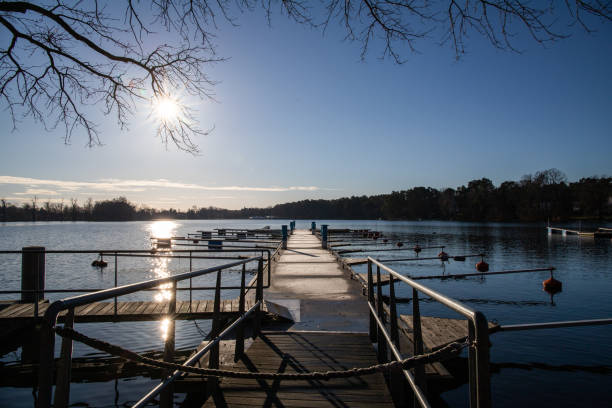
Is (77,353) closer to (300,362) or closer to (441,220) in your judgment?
(300,362)

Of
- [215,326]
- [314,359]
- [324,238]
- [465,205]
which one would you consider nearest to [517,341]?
[314,359]

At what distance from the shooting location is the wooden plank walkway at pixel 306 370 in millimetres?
3268

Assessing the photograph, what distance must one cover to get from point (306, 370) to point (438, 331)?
354cm

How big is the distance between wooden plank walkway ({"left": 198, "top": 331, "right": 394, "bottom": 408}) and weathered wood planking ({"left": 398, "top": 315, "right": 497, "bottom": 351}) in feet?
4.25

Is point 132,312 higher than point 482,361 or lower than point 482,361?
lower

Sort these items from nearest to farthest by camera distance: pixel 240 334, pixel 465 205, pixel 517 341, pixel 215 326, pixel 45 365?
pixel 45 365 → pixel 215 326 → pixel 240 334 → pixel 517 341 → pixel 465 205

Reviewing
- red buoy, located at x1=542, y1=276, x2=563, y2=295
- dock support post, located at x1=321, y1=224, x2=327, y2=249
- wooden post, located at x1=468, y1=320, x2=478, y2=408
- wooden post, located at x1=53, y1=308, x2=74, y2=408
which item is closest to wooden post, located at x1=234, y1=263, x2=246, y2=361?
wooden post, located at x1=53, y1=308, x2=74, y2=408

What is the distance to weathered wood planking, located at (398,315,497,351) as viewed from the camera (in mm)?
5867

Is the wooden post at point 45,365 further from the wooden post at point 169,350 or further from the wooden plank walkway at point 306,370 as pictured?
the wooden plank walkway at point 306,370

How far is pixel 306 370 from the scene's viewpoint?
13.1ft

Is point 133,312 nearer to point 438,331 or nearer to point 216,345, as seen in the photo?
point 216,345

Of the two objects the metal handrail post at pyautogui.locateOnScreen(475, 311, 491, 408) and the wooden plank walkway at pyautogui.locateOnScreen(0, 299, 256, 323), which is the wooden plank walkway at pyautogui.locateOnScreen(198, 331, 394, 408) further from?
the wooden plank walkway at pyautogui.locateOnScreen(0, 299, 256, 323)

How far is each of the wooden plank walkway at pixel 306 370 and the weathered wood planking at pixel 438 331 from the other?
1.30 meters

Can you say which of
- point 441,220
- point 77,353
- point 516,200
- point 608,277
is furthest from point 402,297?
point 441,220
